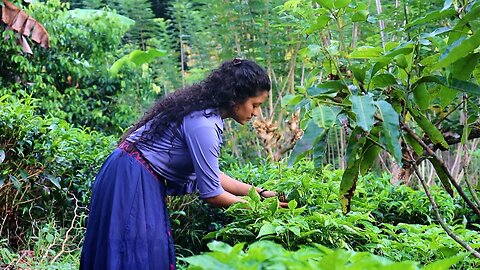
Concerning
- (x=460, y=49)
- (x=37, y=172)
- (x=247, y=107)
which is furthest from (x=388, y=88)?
(x=37, y=172)

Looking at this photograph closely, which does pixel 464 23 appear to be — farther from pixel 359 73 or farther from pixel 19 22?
pixel 19 22

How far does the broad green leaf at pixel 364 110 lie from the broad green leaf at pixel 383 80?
0.69ft

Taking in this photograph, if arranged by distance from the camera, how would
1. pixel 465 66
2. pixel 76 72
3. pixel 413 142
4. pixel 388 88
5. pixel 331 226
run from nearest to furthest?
pixel 465 66 → pixel 388 88 → pixel 413 142 → pixel 331 226 → pixel 76 72

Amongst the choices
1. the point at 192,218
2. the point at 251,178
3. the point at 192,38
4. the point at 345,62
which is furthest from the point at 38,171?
the point at 192,38

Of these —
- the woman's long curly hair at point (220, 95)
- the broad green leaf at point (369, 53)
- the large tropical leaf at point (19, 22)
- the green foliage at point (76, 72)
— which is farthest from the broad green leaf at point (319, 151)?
the green foliage at point (76, 72)

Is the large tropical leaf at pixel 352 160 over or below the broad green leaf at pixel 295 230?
over

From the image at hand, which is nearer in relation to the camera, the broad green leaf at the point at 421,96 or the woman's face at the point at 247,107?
the broad green leaf at the point at 421,96

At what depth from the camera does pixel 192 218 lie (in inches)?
139

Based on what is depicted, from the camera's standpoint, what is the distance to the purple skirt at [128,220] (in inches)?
102

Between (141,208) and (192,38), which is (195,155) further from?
(192,38)

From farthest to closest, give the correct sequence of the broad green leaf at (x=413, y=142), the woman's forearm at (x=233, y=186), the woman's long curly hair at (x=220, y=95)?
the woman's forearm at (x=233, y=186), the woman's long curly hair at (x=220, y=95), the broad green leaf at (x=413, y=142)

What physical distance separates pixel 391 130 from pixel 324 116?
20 centimetres

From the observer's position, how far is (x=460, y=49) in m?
1.57

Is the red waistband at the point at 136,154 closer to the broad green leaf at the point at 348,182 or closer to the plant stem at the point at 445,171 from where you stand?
the broad green leaf at the point at 348,182
